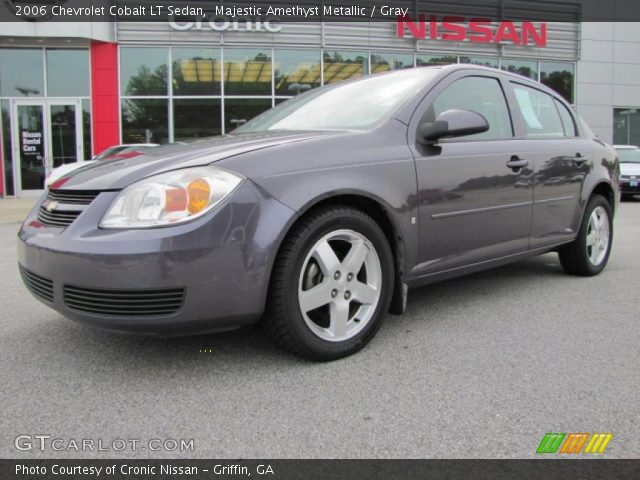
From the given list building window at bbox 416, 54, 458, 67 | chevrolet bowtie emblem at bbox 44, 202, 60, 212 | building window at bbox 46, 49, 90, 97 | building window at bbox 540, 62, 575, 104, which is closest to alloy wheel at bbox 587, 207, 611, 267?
chevrolet bowtie emblem at bbox 44, 202, 60, 212

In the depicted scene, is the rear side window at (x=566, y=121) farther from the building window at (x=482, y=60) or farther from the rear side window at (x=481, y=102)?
the building window at (x=482, y=60)

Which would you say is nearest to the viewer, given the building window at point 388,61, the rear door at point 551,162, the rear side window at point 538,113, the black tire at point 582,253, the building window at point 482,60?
the rear door at point 551,162

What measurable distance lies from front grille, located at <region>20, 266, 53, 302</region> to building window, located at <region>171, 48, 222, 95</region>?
A: 44.8 ft

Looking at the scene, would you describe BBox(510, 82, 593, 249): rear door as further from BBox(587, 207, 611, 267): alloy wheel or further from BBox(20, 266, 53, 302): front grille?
BBox(20, 266, 53, 302): front grille

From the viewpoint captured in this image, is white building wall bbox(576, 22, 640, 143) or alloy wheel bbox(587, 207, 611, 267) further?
white building wall bbox(576, 22, 640, 143)

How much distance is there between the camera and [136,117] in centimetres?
1550

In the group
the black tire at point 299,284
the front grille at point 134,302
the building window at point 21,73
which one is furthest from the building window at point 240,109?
the front grille at point 134,302

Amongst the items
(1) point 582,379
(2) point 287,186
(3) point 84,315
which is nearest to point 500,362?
(1) point 582,379

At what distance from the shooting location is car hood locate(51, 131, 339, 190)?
8.09 feet

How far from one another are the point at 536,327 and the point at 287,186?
1.74 m

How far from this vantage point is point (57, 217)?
2.58 m

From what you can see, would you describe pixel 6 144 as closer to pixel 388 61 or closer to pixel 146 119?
pixel 146 119

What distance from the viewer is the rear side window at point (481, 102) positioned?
3400mm

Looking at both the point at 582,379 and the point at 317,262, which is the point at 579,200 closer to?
the point at 582,379
